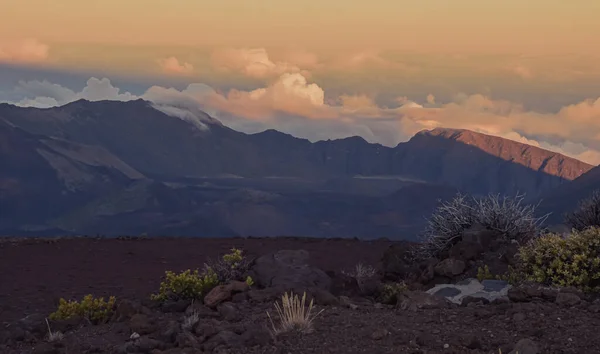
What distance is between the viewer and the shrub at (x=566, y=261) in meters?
13.0

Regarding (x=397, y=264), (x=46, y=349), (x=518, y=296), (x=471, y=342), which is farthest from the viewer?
(x=397, y=264)

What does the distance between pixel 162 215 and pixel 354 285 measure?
592 ft

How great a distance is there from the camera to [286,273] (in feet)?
49.8

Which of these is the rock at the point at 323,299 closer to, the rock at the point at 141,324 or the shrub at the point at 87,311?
the rock at the point at 141,324

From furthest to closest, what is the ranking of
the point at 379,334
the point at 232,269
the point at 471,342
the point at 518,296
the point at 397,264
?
the point at 397,264, the point at 232,269, the point at 518,296, the point at 379,334, the point at 471,342

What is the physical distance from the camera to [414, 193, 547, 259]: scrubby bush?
1800cm

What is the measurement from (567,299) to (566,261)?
2076 mm

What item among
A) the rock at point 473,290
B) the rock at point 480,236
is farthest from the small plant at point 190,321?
the rock at point 480,236

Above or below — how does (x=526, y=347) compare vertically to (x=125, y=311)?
above

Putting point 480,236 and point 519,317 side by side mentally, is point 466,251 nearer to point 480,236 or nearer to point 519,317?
point 480,236

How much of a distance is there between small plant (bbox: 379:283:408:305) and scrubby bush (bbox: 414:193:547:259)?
13.7 feet

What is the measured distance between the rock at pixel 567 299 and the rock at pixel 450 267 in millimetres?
4455

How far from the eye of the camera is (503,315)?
11156 millimetres

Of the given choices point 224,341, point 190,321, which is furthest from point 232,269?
point 224,341
